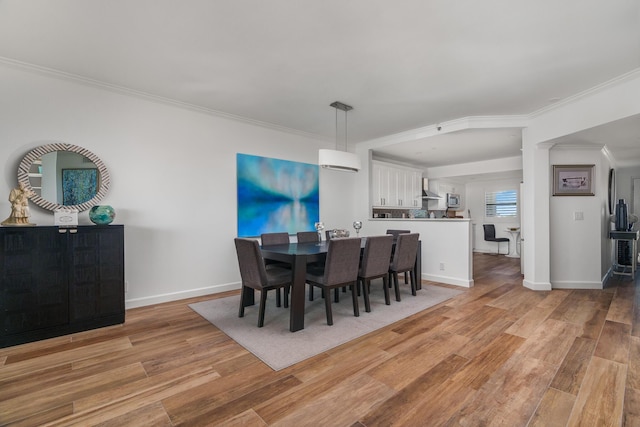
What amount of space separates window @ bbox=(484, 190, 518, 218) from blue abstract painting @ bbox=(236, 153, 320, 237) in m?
5.87

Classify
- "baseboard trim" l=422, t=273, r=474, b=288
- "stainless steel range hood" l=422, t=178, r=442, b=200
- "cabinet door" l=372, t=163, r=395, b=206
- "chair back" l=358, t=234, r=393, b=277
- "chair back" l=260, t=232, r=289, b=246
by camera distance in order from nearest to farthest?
"chair back" l=358, t=234, r=393, b=277 < "chair back" l=260, t=232, r=289, b=246 < "baseboard trim" l=422, t=273, r=474, b=288 < "cabinet door" l=372, t=163, r=395, b=206 < "stainless steel range hood" l=422, t=178, r=442, b=200

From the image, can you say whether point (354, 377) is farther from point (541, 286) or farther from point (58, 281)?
point (541, 286)

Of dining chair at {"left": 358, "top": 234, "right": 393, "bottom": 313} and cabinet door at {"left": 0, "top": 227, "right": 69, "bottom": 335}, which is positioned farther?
dining chair at {"left": 358, "top": 234, "right": 393, "bottom": 313}

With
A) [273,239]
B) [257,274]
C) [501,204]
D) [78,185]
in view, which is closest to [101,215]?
[78,185]

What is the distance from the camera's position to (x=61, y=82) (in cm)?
306

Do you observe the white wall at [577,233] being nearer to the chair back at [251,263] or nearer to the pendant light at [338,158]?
the pendant light at [338,158]

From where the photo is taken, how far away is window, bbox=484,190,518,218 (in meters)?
8.02

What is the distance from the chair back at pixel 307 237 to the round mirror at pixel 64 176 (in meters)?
2.43

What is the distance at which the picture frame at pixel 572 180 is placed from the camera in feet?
14.2

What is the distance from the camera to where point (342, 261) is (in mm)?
2982

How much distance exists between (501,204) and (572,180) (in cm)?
415

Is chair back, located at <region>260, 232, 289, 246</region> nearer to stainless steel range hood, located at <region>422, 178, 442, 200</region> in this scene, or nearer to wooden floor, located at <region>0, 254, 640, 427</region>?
wooden floor, located at <region>0, 254, 640, 427</region>

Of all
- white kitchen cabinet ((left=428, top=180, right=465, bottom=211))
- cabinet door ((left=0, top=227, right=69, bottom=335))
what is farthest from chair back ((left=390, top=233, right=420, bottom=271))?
white kitchen cabinet ((left=428, top=180, right=465, bottom=211))

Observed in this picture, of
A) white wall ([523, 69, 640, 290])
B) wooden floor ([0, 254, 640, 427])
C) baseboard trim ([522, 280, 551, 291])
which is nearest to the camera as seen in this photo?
wooden floor ([0, 254, 640, 427])
